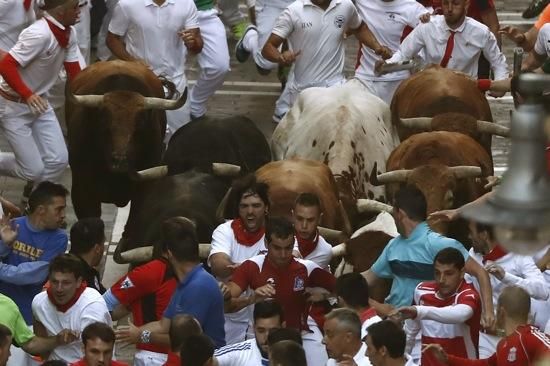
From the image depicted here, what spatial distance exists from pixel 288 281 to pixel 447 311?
3.84 feet

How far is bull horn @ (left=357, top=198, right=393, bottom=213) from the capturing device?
1279 centimetres

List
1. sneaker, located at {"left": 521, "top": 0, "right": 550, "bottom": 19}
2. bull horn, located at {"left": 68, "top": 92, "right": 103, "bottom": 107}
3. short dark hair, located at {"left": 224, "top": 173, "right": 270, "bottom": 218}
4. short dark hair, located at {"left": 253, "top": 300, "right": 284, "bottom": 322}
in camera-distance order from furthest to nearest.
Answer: sneaker, located at {"left": 521, "top": 0, "right": 550, "bottom": 19} → bull horn, located at {"left": 68, "top": 92, "right": 103, "bottom": 107} → short dark hair, located at {"left": 224, "top": 173, "right": 270, "bottom": 218} → short dark hair, located at {"left": 253, "top": 300, "right": 284, "bottom": 322}

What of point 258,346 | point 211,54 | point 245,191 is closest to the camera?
point 258,346

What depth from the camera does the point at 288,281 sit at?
34.3 feet

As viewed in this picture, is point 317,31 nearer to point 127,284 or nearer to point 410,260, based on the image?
point 410,260

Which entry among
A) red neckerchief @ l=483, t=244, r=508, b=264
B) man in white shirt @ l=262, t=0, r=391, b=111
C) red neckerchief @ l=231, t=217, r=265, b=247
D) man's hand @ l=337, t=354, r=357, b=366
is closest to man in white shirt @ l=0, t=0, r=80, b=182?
man in white shirt @ l=262, t=0, r=391, b=111

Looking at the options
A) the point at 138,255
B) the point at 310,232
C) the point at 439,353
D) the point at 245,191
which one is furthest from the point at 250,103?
the point at 439,353

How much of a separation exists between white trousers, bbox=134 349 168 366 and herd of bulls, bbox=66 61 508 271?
2005 millimetres

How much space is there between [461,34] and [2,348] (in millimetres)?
7898

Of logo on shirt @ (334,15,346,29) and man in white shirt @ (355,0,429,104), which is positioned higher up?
logo on shirt @ (334,15,346,29)

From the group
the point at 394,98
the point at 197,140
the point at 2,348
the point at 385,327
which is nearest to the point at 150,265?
A: the point at 2,348

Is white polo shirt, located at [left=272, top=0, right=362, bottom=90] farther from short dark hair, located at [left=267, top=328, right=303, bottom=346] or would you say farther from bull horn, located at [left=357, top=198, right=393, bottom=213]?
short dark hair, located at [left=267, top=328, right=303, bottom=346]

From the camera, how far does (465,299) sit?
988cm

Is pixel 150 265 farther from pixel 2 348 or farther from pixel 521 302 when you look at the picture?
pixel 521 302
